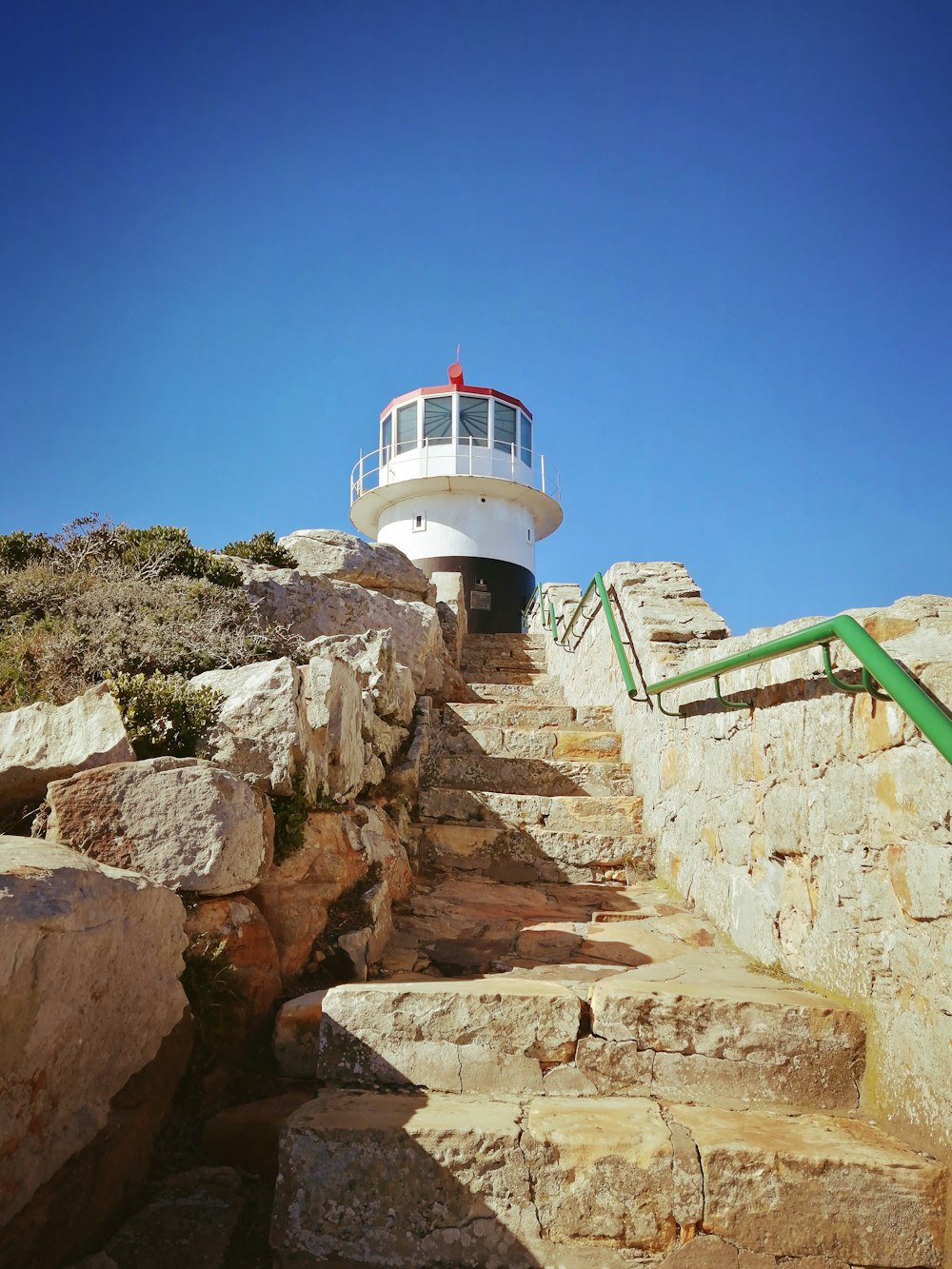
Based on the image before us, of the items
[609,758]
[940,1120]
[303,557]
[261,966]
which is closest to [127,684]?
[261,966]

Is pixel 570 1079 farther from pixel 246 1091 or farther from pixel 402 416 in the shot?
pixel 402 416

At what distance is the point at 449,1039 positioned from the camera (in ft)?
8.48

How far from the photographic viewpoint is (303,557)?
812 cm

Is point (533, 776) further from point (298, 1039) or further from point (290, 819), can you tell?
point (298, 1039)

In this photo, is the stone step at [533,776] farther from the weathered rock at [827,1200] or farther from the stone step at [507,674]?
the stone step at [507,674]

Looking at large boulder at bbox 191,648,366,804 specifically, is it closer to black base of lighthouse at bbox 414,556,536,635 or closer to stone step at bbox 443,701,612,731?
stone step at bbox 443,701,612,731

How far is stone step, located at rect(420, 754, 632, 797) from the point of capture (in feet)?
18.2

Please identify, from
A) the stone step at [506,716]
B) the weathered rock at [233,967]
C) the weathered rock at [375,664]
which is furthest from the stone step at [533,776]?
the weathered rock at [233,967]

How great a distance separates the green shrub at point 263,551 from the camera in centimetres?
780

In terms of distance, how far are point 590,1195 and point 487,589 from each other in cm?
1425

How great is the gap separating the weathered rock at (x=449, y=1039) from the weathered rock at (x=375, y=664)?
2.27 meters

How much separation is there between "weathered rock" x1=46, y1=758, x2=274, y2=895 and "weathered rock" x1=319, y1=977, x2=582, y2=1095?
0.60m

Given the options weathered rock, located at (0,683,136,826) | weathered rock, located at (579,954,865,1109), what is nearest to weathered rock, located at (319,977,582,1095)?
weathered rock, located at (579,954,865,1109)

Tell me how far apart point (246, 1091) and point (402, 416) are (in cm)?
1613
